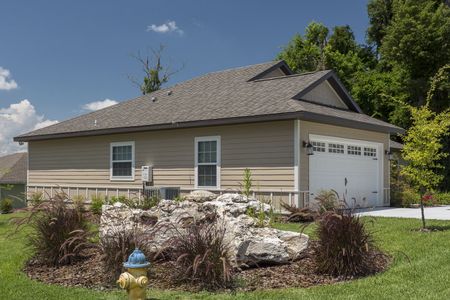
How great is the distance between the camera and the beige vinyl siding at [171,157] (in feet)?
46.9

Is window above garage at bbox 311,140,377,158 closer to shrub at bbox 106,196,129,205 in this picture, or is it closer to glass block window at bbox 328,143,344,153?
glass block window at bbox 328,143,344,153

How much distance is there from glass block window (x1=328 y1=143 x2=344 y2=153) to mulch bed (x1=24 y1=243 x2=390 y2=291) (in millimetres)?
8230

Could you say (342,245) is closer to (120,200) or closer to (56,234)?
(56,234)

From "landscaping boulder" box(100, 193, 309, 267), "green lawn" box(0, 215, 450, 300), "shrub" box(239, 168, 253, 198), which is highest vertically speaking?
"shrub" box(239, 168, 253, 198)

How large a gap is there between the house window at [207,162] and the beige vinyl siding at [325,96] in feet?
10.7

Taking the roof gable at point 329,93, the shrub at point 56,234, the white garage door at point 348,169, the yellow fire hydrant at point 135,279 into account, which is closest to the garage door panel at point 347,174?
the white garage door at point 348,169

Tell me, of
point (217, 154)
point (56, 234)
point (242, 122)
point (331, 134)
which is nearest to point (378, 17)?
point (331, 134)

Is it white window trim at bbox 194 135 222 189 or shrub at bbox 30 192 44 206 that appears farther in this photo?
white window trim at bbox 194 135 222 189

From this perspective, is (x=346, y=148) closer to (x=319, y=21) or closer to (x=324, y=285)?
(x=324, y=285)

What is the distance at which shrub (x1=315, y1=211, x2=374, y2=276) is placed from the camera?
657 centimetres

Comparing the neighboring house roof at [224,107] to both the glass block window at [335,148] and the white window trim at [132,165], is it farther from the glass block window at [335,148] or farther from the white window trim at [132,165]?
the glass block window at [335,148]

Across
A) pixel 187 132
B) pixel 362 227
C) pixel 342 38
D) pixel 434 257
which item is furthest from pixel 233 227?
pixel 342 38

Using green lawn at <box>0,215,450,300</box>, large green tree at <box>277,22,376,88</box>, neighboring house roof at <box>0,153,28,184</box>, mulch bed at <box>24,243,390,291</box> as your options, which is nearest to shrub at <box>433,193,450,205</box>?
green lawn at <box>0,215,450,300</box>

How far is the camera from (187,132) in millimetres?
16312
